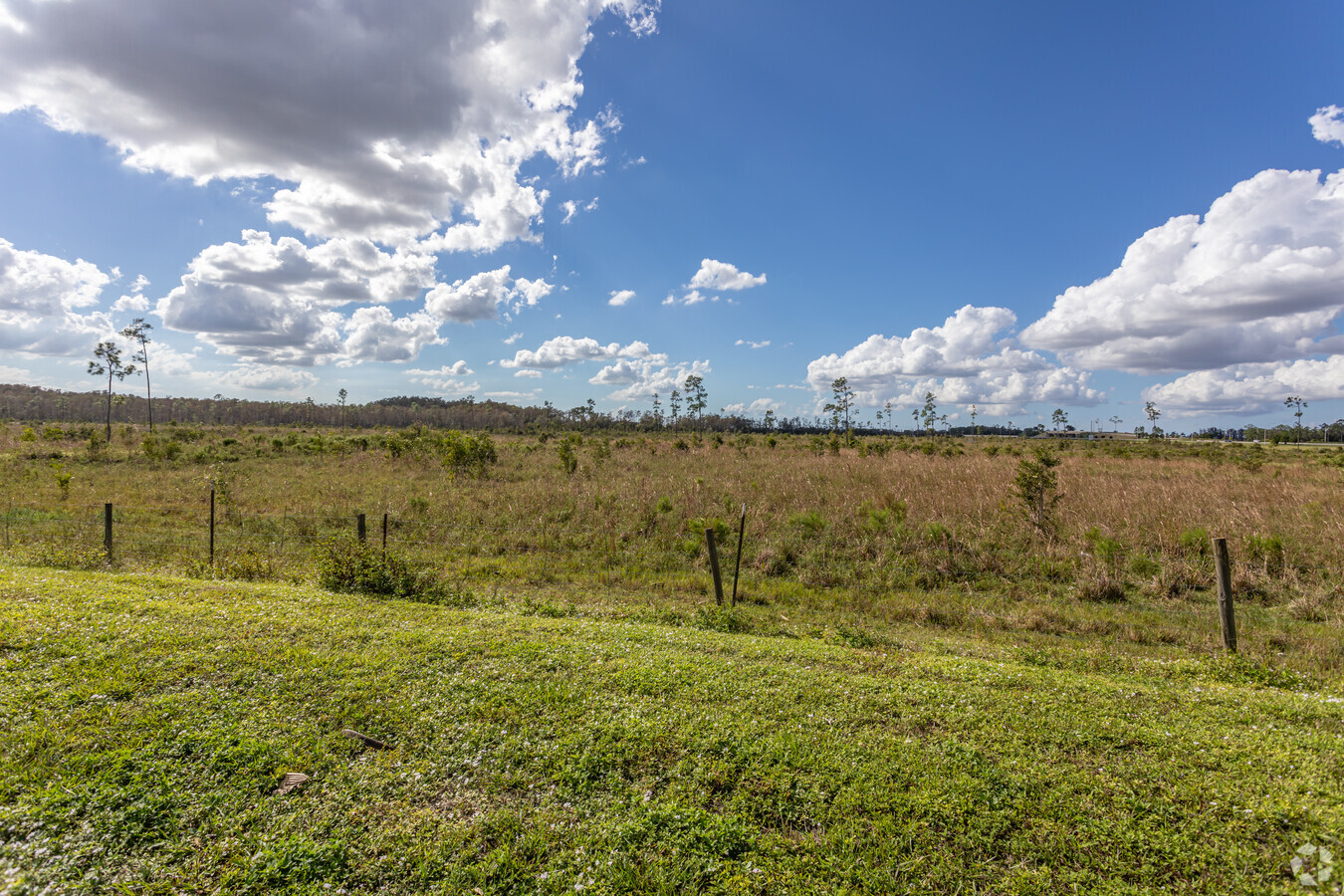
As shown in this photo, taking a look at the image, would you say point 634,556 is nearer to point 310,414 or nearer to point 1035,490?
point 1035,490

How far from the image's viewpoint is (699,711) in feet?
15.7

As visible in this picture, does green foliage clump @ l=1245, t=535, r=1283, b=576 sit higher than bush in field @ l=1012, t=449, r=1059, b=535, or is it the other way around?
bush in field @ l=1012, t=449, r=1059, b=535

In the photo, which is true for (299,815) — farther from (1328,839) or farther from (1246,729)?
(1246,729)

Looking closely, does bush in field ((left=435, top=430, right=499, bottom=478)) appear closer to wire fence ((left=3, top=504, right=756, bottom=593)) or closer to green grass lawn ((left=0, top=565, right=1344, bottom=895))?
wire fence ((left=3, top=504, right=756, bottom=593))

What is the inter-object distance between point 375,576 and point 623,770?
6.68 m

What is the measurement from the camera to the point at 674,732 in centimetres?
446

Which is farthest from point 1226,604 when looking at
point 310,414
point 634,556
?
point 310,414

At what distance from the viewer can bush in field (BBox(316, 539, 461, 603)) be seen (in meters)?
8.96

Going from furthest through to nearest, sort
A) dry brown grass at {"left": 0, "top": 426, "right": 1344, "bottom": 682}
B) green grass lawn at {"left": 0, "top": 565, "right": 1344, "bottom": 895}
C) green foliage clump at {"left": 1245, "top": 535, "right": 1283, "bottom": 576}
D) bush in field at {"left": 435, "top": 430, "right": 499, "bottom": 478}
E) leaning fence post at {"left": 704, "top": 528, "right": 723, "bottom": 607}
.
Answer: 1. bush in field at {"left": 435, "top": 430, "right": 499, "bottom": 478}
2. green foliage clump at {"left": 1245, "top": 535, "right": 1283, "bottom": 576}
3. dry brown grass at {"left": 0, "top": 426, "right": 1344, "bottom": 682}
4. leaning fence post at {"left": 704, "top": 528, "right": 723, "bottom": 607}
5. green grass lawn at {"left": 0, "top": 565, "right": 1344, "bottom": 895}

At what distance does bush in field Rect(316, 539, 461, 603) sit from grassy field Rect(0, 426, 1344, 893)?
0.15m

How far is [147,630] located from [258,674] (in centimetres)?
201

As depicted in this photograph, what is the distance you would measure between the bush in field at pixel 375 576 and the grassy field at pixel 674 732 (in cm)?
15

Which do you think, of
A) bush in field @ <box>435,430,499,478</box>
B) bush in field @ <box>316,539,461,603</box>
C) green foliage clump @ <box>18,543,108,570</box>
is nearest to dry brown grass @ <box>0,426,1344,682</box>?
bush in field @ <box>435,430,499,478</box>

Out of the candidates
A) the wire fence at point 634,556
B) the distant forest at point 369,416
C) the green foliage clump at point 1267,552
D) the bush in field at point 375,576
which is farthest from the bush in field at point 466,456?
the distant forest at point 369,416
